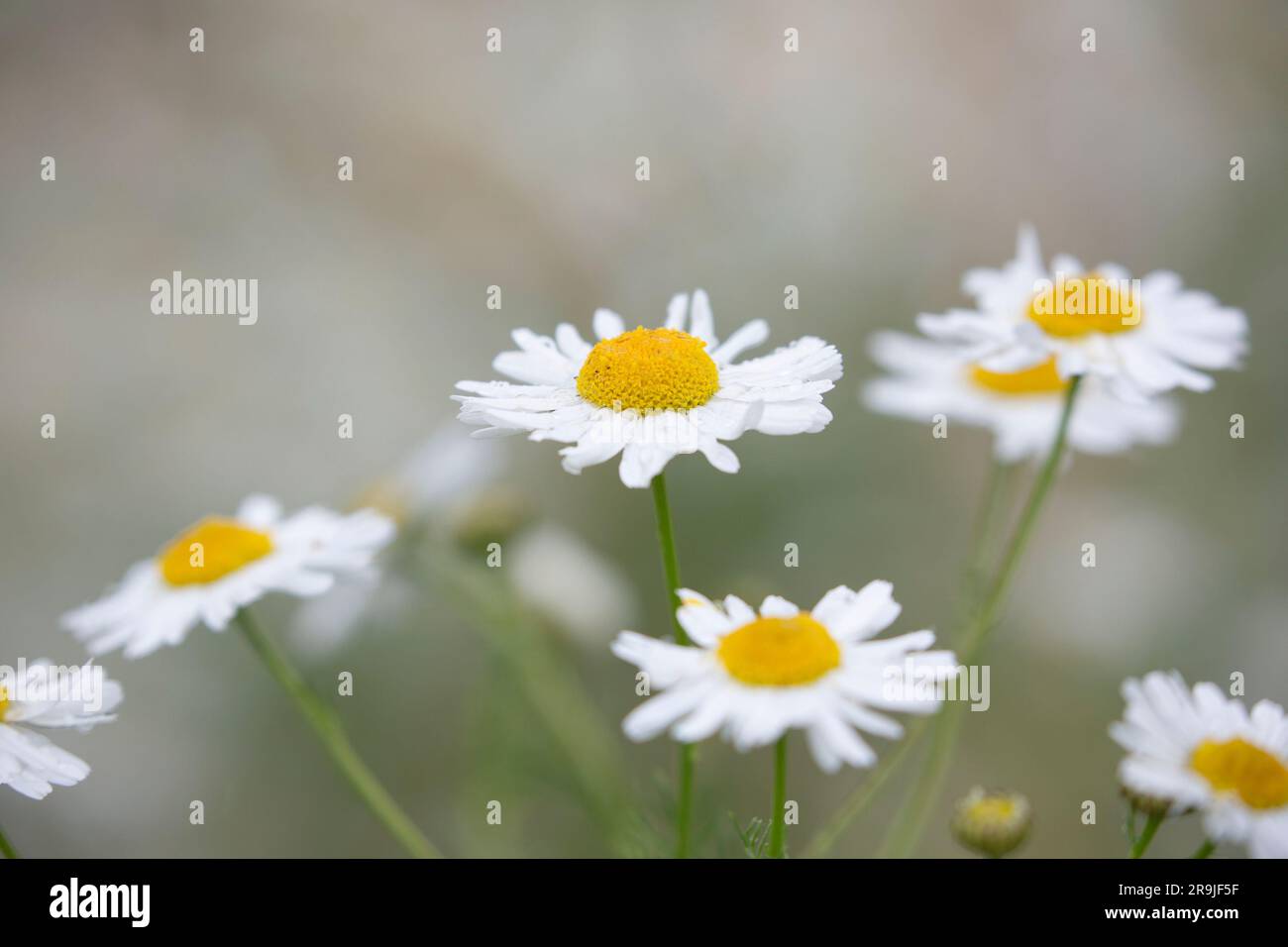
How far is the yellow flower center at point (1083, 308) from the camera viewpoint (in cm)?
71

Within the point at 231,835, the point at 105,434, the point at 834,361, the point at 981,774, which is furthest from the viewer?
the point at 105,434

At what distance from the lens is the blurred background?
1648mm

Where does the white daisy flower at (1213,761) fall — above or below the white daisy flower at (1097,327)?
below

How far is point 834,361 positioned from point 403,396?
144 centimetres

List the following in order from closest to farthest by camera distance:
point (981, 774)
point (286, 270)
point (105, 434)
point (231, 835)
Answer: point (231, 835) < point (981, 774) < point (105, 434) < point (286, 270)

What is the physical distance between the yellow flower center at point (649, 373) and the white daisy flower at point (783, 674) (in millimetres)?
119

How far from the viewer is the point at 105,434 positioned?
1.83 meters

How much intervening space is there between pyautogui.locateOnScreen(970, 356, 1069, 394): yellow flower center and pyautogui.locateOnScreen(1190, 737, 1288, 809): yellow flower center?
0.47 meters

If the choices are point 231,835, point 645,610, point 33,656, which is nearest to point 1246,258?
point 645,610

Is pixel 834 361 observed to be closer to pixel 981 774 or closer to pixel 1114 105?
pixel 981 774

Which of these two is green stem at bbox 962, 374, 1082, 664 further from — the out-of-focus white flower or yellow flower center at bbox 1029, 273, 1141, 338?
the out-of-focus white flower

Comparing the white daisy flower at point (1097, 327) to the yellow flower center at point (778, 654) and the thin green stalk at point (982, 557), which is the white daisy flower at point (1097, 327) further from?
the yellow flower center at point (778, 654)

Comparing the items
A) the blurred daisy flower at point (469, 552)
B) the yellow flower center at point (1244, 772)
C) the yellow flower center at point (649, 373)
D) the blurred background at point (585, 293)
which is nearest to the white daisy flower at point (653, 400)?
the yellow flower center at point (649, 373)

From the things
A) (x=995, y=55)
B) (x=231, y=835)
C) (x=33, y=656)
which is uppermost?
(x=995, y=55)
